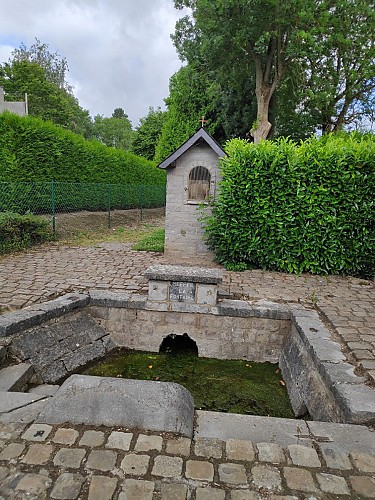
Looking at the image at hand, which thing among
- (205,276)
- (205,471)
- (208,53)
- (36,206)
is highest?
(208,53)

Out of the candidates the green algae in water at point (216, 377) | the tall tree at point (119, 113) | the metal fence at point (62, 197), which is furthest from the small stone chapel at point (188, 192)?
the tall tree at point (119, 113)

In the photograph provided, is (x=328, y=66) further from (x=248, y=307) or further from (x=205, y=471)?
(x=205, y=471)

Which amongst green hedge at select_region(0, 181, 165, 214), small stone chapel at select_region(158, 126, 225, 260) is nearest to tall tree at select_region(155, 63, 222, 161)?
green hedge at select_region(0, 181, 165, 214)

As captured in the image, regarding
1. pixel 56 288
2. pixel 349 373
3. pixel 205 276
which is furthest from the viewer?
pixel 56 288

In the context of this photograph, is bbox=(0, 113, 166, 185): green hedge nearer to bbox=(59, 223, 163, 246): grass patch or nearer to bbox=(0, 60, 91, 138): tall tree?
bbox=(59, 223, 163, 246): grass patch

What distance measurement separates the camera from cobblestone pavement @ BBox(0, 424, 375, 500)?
185 cm

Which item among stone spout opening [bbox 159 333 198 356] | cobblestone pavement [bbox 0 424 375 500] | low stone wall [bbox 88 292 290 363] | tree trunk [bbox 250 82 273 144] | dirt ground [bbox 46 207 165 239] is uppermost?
tree trunk [bbox 250 82 273 144]

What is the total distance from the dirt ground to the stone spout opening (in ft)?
20.5

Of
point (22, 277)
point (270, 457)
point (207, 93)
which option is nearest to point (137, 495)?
point (270, 457)

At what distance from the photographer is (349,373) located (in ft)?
10.4

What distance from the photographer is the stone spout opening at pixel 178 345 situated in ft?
17.2

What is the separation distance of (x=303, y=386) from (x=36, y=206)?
29.5 feet

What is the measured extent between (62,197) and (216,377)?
8.67 metres

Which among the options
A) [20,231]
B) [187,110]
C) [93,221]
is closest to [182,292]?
[20,231]
